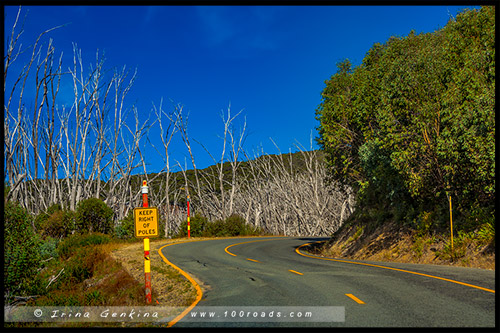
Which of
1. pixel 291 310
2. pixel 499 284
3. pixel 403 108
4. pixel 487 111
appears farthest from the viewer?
pixel 403 108

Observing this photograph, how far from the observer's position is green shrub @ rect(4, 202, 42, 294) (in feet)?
40.4

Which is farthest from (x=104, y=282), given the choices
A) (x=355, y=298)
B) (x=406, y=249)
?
(x=406, y=249)

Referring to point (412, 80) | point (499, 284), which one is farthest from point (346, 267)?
point (412, 80)

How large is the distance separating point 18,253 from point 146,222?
20.7 feet

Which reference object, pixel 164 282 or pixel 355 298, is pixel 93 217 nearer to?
pixel 164 282

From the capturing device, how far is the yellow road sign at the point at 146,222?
8.83 meters

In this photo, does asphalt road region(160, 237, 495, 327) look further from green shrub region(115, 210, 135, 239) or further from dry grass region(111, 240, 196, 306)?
green shrub region(115, 210, 135, 239)

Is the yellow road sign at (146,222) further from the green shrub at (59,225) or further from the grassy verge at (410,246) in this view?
the green shrub at (59,225)

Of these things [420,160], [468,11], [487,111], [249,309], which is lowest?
[249,309]

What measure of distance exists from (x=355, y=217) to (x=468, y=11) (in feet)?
47.5

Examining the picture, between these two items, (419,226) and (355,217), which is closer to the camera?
(419,226)

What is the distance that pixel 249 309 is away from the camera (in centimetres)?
786
